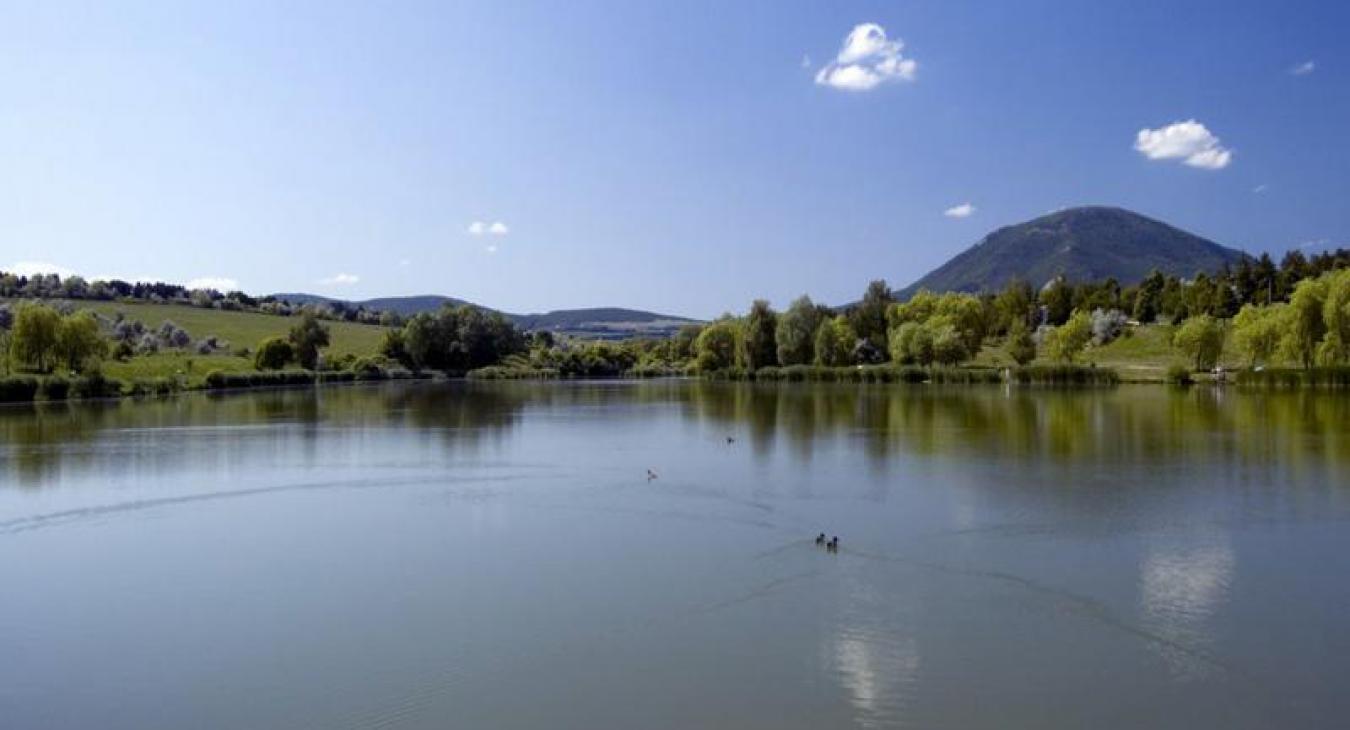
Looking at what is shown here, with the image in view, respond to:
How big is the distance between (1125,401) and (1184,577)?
155 feet

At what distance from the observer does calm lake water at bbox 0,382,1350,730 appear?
12094 mm

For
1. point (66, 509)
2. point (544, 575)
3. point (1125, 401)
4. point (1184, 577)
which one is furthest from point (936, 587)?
point (1125, 401)

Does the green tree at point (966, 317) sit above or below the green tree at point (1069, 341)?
above

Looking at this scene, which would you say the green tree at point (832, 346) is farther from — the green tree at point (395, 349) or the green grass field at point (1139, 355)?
the green tree at point (395, 349)

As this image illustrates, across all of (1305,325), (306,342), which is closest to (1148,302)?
(1305,325)

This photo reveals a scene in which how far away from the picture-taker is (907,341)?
3844 inches

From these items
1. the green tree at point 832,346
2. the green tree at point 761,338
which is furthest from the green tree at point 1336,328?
the green tree at point 761,338

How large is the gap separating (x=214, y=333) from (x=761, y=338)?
61046mm

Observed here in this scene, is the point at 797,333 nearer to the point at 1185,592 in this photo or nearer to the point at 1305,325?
the point at 1305,325

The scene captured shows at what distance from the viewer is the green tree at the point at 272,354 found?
10406cm

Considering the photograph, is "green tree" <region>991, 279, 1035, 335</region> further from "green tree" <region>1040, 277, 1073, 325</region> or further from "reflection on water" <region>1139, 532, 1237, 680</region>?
"reflection on water" <region>1139, 532, 1237, 680</region>

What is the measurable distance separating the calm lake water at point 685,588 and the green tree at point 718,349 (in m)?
80.5

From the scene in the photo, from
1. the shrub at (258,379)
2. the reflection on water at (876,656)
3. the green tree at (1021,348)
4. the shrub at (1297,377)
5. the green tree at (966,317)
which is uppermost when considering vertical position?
the green tree at (966,317)

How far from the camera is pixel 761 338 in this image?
10788cm
